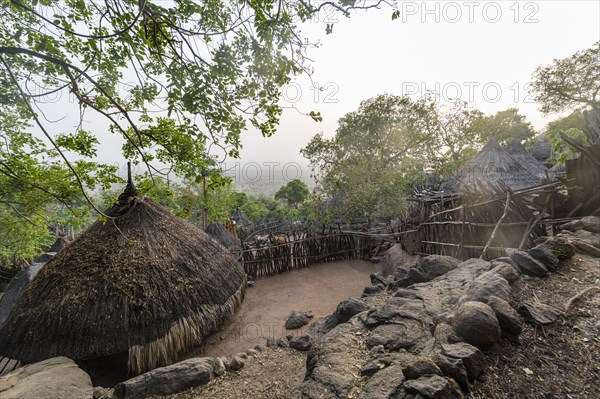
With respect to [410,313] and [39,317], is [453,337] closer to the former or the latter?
[410,313]

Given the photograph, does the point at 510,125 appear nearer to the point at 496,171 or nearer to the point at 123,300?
the point at 496,171

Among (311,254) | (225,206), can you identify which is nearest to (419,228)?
(311,254)

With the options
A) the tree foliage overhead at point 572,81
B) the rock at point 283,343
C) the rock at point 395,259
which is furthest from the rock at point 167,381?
the tree foliage overhead at point 572,81

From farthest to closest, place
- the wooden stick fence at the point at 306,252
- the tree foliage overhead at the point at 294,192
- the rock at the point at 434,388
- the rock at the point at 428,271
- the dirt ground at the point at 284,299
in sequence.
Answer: the tree foliage overhead at the point at 294,192 → the wooden stick fence at the point at 306,252 → the dirt ground at the point at 284,299 → the rock at the point at 428,271 → the rock at the point at 434,388

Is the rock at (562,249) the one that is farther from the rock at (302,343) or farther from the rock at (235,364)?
the rock at (235,364)

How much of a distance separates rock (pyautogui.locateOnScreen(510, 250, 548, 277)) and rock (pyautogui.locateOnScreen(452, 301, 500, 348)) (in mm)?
1430

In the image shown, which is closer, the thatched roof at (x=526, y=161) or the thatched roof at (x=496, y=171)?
the thatched roof at (x=496, y=171)

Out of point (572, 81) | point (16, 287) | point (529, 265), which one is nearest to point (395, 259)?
point (529, 265)

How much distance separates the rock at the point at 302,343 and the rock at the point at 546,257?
3.03 metres

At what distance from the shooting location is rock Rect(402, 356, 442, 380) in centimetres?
157

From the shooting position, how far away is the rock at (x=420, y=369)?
5.14 feet

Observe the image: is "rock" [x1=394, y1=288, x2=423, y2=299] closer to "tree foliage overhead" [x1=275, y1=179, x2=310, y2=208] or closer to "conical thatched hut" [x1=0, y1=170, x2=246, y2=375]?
"conical thatched hut" [x1=0, y1=170, x2=246, y2=375]

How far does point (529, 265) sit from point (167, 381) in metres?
4.26

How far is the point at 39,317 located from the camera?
3.92 meters
